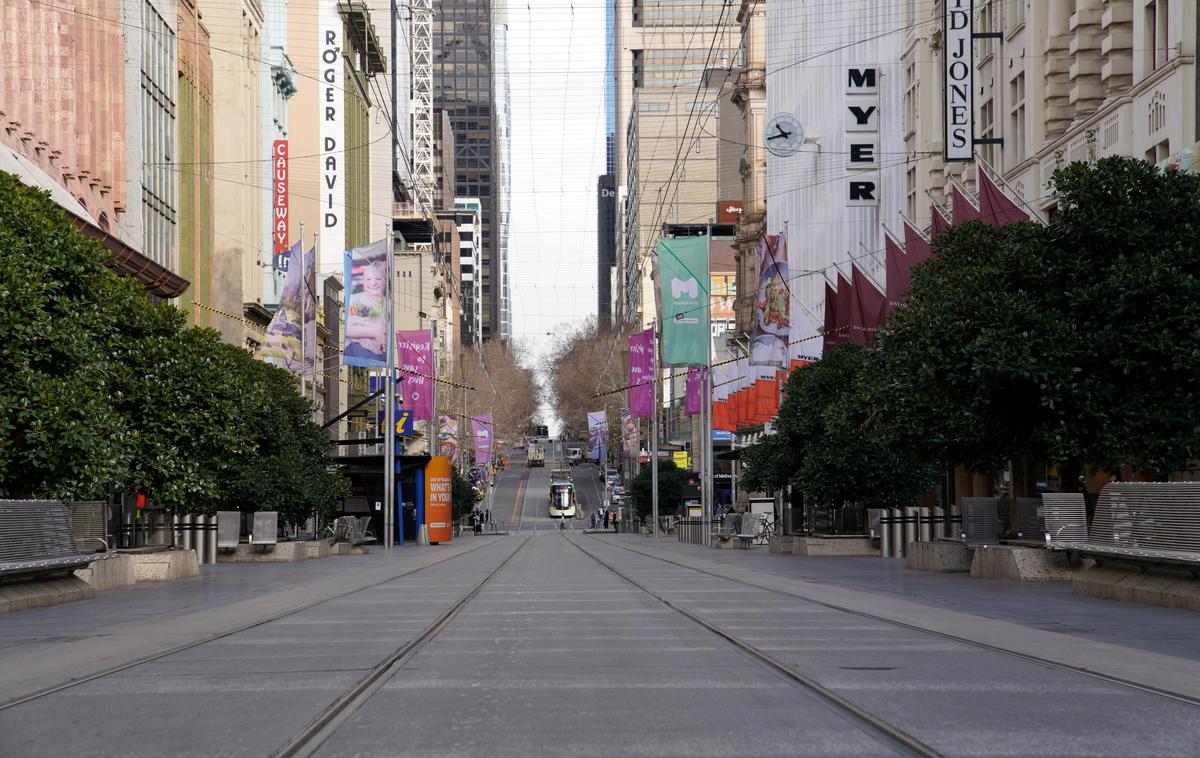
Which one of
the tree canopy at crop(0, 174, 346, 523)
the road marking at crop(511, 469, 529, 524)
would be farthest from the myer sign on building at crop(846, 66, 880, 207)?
the road marking at crop(511, 469, 529, 524)

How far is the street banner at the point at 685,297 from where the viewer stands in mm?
50719

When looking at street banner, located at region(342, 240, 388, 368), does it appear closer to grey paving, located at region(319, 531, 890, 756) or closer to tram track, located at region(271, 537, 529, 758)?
tram track, located at region(271, 537, 529, 758)

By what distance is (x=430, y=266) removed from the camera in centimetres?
15188

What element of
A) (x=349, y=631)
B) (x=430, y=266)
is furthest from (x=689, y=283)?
(x=430, y=266)

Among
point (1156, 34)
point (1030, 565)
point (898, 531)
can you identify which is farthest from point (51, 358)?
point (1156, 34)

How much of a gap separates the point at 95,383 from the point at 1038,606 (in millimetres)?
15797

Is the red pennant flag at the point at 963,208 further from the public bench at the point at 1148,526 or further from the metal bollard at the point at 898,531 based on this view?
the public bench at the point at 1148,526

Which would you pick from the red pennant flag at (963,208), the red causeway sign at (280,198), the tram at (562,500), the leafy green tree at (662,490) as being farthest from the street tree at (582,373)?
the red pennant flag at (963,208)

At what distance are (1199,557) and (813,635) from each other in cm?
580

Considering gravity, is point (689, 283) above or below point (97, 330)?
above

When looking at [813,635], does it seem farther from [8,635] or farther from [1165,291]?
[1165,291]

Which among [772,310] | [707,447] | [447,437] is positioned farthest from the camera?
[447,437]

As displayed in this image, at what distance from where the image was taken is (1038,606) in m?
18.6

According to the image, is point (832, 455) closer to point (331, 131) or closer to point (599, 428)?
point (599, 428)
